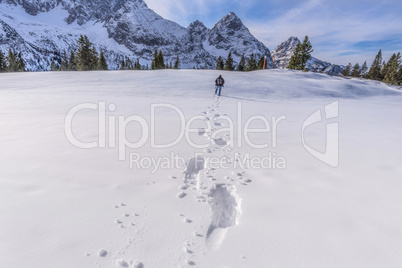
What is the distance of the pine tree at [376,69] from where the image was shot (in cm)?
5451

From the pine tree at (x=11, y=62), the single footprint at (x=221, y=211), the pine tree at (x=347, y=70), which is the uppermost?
the pine tree at (x=347, y=70)

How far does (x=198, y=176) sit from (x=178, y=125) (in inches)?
121

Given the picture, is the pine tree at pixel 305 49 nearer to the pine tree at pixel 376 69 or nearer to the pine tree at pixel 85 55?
the pine tree at pixel 376 69

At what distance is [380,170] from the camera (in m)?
3.73

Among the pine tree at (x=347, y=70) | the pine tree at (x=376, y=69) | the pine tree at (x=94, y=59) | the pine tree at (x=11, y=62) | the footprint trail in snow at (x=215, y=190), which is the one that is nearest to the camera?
the footprint trail in snow at (x=215, y=190)

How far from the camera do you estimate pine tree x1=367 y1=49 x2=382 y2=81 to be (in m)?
54.5

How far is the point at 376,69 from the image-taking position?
181ft

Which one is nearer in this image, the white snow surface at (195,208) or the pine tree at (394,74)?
the white snow surface at (195,208)

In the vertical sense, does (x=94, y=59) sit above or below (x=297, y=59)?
below

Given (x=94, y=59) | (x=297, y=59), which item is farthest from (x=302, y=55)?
(x=94, y=59)

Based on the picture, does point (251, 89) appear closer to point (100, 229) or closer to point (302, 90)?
point (302, 90)

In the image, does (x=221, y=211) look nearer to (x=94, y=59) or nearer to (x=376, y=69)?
(x=94, y=59)

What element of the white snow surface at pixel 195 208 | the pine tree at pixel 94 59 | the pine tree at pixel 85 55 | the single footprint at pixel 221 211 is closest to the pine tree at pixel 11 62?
the pine tree at pixel 85 55

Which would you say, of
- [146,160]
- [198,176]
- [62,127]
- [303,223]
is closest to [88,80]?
[62,127]
